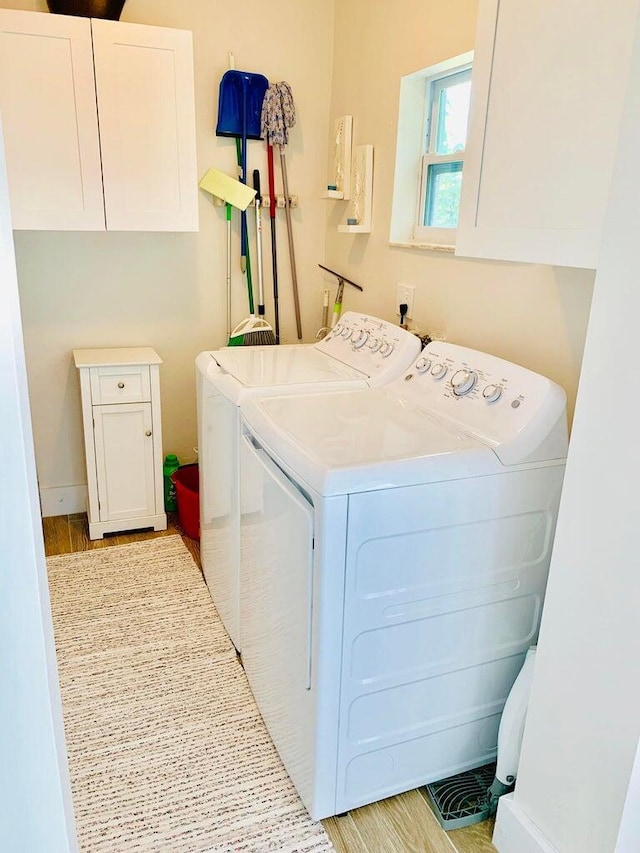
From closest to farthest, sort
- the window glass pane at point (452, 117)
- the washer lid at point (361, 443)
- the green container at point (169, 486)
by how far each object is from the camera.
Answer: the washer lid at point (361, 443) → the window glass pane at point (452, 117) → the green container at point (169, 486)

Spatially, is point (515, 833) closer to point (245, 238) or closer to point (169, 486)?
point (169, 486)

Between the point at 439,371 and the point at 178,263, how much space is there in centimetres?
162

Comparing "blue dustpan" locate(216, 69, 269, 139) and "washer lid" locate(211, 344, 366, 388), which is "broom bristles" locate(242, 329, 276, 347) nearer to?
"washer lid" locate(211, 344, 366, 388)

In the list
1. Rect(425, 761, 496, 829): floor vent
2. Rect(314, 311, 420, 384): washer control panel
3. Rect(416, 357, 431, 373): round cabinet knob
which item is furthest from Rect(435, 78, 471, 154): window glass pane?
Rect(425, 761, 496, 829): floor vent

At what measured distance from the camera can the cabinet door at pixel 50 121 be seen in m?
2.25

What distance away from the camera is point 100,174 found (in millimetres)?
2467

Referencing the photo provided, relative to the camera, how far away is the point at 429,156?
2.41 meters

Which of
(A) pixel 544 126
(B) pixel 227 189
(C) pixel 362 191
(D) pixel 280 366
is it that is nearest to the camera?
(A) pixel 544 126

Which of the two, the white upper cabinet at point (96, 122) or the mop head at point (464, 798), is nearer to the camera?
the mop head at point (464, 798)

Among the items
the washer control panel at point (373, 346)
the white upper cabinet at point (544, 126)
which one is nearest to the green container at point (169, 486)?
the washer control panel at point (373, 346)

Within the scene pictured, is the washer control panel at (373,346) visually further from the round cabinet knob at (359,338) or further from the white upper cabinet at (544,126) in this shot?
the white upper cabinet at (544,126)

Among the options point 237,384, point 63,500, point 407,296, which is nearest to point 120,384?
point 63,500

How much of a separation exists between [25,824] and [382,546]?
3.27 feet

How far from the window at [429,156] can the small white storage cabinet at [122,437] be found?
1.24m
